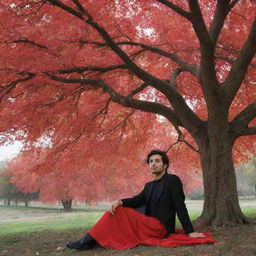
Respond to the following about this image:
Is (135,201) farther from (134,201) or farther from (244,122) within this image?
(244,122)

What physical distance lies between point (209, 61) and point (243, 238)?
11.7 ft

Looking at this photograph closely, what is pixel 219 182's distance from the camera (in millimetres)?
7332

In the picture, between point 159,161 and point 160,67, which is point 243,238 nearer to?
point 159,161

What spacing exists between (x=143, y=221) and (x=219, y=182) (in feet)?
9.12

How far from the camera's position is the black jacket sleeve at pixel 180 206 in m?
5.05

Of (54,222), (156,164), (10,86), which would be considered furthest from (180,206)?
(54,222)

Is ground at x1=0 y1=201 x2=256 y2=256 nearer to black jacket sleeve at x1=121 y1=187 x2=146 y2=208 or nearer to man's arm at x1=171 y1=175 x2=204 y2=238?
man's arm at x1=171 y1=175 x2=204 y2=238

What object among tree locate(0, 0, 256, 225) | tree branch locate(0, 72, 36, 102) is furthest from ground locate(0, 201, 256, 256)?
tree branch locate(0, 72, 36, 102)

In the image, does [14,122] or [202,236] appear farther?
[14,122]

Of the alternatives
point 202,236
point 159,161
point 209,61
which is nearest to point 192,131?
point 209,61

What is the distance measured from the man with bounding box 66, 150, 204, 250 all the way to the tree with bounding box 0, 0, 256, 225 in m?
2.15

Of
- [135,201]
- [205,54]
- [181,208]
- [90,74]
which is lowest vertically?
[181,208]

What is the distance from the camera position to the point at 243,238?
5367 mm

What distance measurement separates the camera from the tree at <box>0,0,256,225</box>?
669cm
